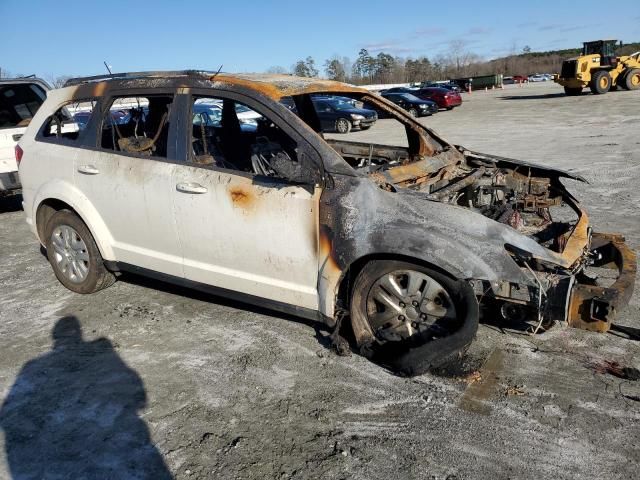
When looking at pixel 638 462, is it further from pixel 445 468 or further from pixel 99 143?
pixel 99 143

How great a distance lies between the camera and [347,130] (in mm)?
21625

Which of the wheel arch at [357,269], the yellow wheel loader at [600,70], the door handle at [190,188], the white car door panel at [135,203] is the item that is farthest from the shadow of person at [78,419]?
the yellow wheel loader at [600,70]

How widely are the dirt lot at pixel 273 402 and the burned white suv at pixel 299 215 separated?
0.35 m

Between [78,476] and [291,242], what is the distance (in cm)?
177

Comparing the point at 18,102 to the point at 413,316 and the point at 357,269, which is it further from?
the point at 413,316

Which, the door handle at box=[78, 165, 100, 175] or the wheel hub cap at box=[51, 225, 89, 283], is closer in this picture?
the door handle at box=[78, 165, 100, 175]

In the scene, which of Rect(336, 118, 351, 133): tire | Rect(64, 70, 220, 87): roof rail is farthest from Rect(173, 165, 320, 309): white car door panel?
Rect(336, 118, 351, 133): tire

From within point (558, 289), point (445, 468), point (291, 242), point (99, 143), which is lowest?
point (445, 468)

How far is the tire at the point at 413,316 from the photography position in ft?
10.6

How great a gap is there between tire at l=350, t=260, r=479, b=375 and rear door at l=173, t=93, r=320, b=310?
0.36m

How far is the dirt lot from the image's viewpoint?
2.76 m

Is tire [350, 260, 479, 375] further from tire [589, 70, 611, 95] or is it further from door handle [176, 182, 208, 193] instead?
tire [589, 70, 611, 95]

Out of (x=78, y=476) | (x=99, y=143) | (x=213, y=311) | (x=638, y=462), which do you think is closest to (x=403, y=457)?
(x=638, y=462)

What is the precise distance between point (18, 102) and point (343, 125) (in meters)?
14.5
